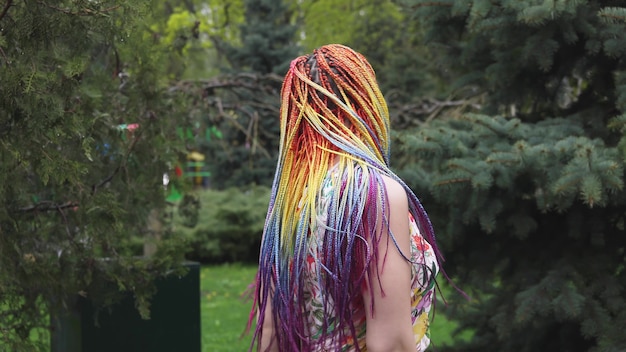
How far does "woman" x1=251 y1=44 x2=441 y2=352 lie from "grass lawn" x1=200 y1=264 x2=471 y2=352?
9.97ft

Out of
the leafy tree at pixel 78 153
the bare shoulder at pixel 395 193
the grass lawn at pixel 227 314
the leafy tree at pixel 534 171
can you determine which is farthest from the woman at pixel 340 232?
the grass lawn at pixel 227 314

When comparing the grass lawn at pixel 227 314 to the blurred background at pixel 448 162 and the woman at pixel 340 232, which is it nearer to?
the blurred background at pixel 448 162

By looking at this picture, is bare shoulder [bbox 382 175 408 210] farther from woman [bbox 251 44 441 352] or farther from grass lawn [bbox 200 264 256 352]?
grass lawn [bbox 200 264 256 352]

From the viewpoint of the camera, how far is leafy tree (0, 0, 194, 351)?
3.22m

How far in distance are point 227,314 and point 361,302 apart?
714 centimetres

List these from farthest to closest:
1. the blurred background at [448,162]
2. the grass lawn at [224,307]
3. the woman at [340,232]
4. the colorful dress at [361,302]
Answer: the grass lawn at [224,307], the blurred background at [448,162], the colorful dress at [361,302], the woman at [340,232]

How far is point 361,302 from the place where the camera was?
7.09 ft

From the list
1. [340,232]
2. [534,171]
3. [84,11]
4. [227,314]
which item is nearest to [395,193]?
[340,232]

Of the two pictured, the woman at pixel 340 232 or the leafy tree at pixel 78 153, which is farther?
the leafy tree at pixel 78 153

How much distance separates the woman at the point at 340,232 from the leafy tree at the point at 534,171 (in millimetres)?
1986

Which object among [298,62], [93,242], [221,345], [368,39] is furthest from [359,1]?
[298,62]

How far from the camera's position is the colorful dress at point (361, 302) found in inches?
85.1

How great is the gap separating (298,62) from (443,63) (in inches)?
132

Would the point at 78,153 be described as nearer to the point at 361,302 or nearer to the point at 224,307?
the point at 361,302
